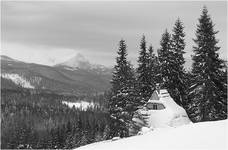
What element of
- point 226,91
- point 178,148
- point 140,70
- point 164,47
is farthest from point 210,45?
point 178,148

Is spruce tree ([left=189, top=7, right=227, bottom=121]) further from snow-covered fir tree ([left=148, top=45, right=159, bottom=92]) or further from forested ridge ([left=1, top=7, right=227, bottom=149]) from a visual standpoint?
snow-covered fir tree ([left=148, top=45, right=159, bottom=92])

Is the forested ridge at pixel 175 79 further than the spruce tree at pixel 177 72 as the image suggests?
No

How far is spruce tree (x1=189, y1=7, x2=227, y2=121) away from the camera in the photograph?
36.9 meters

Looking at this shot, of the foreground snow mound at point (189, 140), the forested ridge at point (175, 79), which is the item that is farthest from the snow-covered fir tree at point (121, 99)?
the foreground snow mound at point (189, 140)

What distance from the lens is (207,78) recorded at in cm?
3772

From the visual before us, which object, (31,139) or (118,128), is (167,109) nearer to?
(118,128)

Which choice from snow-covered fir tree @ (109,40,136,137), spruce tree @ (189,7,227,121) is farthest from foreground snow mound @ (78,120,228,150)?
snow-covered fir tree @ (109,40,136,137)

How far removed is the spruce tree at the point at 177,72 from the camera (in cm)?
4416

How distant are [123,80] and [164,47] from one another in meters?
7.81

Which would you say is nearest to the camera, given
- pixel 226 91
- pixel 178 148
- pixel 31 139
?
pixel 178 148

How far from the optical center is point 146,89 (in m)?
46.8

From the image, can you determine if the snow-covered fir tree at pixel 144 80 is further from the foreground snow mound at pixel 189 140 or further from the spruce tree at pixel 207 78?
the foreground snow mound at pixel 189 140

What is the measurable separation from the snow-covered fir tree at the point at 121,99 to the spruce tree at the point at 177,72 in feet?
18.9

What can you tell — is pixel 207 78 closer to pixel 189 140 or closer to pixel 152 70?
pixel 152 70
